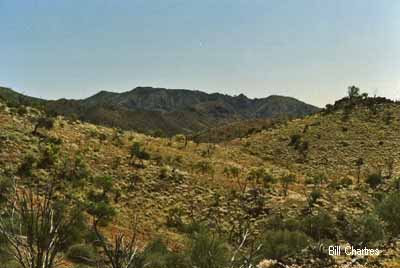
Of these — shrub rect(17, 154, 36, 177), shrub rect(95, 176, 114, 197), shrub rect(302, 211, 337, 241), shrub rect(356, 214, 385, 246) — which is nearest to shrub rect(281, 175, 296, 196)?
shrub rect(302, 211, 337, 241)

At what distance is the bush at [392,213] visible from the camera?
17375 millimetres

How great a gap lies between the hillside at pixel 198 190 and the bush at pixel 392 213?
0.28ft

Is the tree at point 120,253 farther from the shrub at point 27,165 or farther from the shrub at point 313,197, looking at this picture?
the shrub at point 313,197

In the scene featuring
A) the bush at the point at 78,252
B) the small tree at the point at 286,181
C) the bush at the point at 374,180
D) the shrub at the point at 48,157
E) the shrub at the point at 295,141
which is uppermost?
the shrub at the point at 295,141

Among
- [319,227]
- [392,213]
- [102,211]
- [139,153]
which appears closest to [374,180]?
[319,227]

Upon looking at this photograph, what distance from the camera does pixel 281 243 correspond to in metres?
17.1

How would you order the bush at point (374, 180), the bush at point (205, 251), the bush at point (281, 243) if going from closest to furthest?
1. the bush at point (205, 251)
2. the bush at point (281, 243)
3. the bush at point (374, 180)

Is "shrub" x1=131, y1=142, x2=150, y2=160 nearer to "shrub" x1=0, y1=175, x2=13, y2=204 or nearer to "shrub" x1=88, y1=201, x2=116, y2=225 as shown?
"shrub" x1=88, y1=201, x2=116, y2=225

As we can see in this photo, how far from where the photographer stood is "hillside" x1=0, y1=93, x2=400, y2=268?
1767 centimetres

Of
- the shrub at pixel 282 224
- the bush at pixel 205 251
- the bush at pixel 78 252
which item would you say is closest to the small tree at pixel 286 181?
the shrub at pixel 282 224

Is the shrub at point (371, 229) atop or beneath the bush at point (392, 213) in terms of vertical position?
beneath

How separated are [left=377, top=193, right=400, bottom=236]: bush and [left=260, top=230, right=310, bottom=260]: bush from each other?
3.16 meters

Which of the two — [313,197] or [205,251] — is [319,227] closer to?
[313,197]

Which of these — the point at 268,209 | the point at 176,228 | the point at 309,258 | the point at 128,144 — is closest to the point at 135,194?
the point at 176,228
